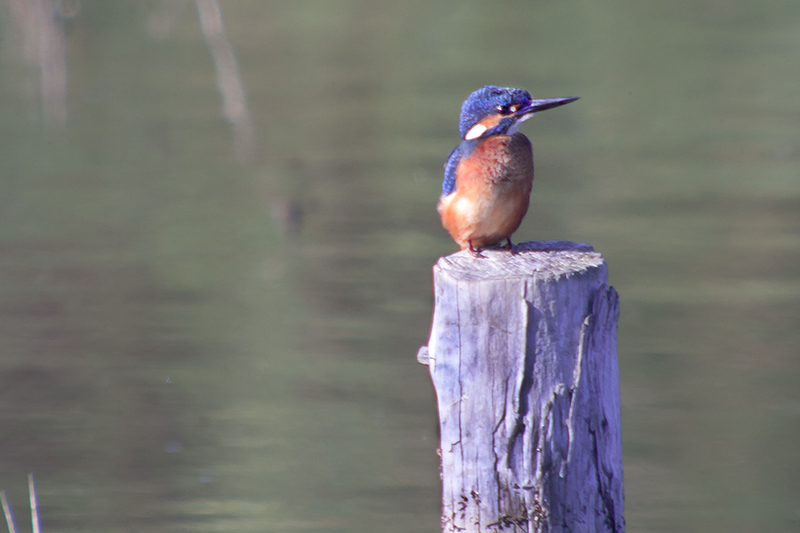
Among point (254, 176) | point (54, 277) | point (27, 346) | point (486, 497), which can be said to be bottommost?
point (486, 497)

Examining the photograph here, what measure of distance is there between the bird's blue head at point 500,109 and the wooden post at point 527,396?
0.61 meters

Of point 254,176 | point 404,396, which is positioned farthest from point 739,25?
point 404,396

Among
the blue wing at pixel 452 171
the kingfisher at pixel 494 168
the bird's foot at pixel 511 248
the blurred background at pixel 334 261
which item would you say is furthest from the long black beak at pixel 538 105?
the blurred background at pixel 334 261

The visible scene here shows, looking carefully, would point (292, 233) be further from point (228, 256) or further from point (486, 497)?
point (486, 497)

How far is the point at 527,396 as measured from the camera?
2795 mm

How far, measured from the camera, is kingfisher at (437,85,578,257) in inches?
131

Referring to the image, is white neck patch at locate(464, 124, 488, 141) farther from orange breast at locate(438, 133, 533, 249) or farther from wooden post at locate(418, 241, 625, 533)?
wooden post at locate(418, 241, 625, 533)

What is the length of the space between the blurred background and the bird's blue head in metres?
1.92

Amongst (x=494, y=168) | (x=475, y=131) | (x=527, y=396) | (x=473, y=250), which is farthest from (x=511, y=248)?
(x=527, y=396)

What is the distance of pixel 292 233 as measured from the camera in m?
8.59

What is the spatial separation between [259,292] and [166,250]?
1.11 m

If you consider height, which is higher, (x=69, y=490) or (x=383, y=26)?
(x=383, y=26)

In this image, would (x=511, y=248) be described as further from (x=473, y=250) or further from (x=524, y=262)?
(x=524, y=262)

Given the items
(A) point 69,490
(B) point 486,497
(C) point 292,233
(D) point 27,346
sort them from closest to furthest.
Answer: (B) point 486,497, (A) point 69,490, (D) point 27,346, (C) point 292,233
